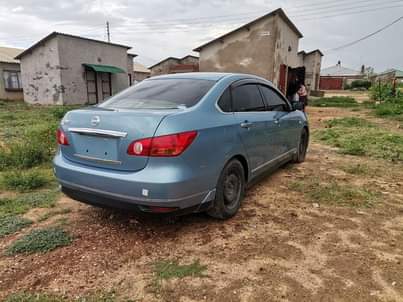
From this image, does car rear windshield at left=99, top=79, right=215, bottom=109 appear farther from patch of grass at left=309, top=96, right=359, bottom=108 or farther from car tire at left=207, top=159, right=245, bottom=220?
patch of grass at left=309, top=96, right=359, bottom=108

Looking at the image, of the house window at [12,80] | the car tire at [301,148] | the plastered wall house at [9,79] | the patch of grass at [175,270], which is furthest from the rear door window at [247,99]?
the house window at [12,80]

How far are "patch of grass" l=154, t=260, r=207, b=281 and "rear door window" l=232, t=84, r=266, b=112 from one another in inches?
63.1

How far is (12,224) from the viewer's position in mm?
2984

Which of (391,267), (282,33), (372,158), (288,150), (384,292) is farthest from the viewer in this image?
(282,33)

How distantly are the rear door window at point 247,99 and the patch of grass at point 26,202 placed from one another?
2453 mm

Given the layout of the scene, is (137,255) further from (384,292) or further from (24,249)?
(384,292)

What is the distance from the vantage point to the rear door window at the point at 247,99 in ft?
10.5

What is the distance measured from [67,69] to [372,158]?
678 inches

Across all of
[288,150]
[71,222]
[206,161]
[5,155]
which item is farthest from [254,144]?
[5,155]

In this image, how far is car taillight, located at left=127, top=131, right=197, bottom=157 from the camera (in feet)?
7.55

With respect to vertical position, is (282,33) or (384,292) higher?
(282,33)

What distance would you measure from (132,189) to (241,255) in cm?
107

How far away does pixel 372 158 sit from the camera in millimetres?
5859

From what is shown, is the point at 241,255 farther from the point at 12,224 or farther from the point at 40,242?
the point at 12,224
